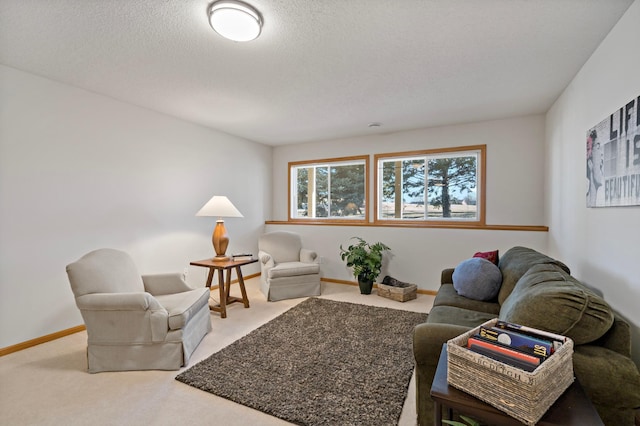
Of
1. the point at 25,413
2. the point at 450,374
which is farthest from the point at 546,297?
the point at 25,413

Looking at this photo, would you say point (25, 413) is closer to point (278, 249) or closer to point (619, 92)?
point (278, 249)

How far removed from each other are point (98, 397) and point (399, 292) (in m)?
3.17

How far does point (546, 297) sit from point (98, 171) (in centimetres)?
387

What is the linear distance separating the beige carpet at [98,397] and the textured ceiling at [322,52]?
2.40m

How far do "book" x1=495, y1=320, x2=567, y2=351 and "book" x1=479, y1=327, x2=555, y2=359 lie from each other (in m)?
0.02

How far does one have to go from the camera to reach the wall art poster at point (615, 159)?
5.47 feet

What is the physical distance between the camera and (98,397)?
6.29 ft

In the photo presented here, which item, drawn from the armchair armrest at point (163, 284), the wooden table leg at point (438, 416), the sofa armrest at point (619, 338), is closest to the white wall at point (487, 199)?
the armchair armrest at point (163, 284)

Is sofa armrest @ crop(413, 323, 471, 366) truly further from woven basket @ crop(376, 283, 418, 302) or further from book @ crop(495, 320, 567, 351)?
woven basket @ crop(376, 283, 418, 302)

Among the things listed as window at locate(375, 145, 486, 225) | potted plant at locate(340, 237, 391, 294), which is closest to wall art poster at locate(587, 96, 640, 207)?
window at locate(375, 145, 486, 225)

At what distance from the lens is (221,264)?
→ 11.2 ft

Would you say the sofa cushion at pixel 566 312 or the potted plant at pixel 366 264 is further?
the potted plant at pixel 366 264

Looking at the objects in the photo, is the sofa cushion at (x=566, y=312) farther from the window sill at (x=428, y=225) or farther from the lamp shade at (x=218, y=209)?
the lamp shade at (x=218, y=209)

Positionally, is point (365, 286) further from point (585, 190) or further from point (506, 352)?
point (506, 352)
